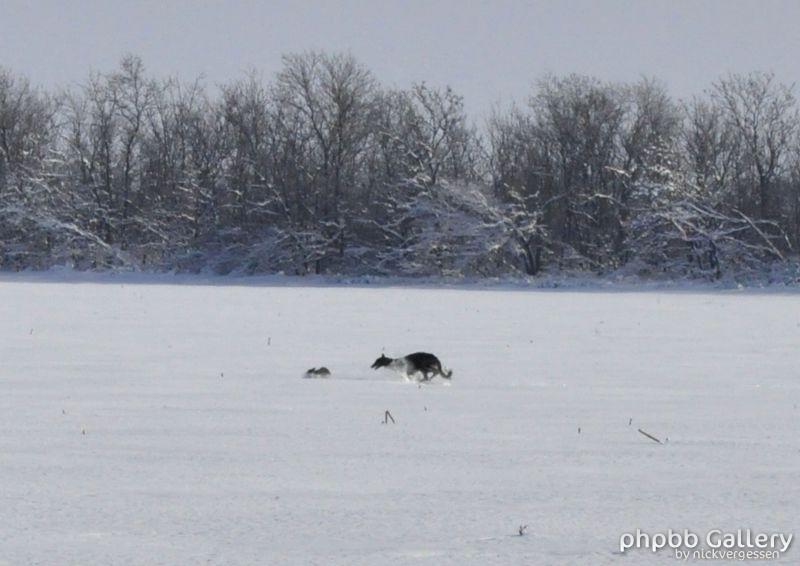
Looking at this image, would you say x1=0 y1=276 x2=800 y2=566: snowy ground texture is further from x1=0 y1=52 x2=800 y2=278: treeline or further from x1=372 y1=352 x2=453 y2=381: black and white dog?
x1=0 y1=52 x2=800 y2=278: treeline

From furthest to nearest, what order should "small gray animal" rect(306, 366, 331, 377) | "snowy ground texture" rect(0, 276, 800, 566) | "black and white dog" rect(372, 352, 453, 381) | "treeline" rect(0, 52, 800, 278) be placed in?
"treeline" rect(0, 52, 800, 278), "small gray animal" rect(306, 366, 331, 377), "black and white dog" rect(372, 352, 453, 381), "snowy ground texture" rect(0, 276, 800, 566)

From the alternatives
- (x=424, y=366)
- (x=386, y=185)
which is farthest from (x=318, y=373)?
(x=386, y=185)

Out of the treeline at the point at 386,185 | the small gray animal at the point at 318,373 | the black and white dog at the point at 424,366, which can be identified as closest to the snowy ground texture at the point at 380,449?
the small gray animal at the point at 318,373

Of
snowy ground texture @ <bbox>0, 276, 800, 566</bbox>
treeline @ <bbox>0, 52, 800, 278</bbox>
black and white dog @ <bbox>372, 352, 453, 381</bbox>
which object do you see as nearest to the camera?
snowy ground texture @ <bbox>0, 276, 800, 566</bbox>

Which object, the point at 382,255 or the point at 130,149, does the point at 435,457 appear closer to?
the point at 382,255

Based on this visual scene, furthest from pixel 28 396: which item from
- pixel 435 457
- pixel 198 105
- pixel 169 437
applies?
pixel 198 105

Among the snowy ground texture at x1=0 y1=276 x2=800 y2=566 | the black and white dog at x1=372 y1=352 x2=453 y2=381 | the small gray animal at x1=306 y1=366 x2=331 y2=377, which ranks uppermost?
the black and white dog at x1=372 y1=352 x2=453 y2=381

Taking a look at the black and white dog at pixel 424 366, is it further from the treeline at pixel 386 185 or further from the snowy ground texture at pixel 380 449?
the treeline at pixel 386 185

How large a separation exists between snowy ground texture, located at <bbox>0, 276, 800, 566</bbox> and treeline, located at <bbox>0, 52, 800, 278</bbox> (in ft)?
91.7

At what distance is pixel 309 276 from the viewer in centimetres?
4488

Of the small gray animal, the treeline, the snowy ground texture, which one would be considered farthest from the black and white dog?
the treeline

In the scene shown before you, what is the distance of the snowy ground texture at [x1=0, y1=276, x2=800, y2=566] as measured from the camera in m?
4.94

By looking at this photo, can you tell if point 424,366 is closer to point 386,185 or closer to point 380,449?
point 380,449

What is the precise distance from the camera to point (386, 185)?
46.9 m
